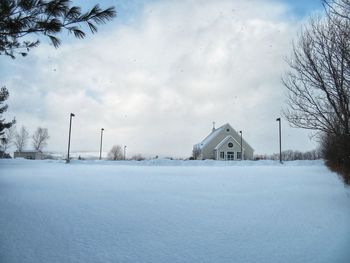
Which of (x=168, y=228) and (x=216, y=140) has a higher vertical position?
(x=216, y=140)

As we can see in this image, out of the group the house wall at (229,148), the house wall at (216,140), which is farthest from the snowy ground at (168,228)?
the house wall at (216,140)

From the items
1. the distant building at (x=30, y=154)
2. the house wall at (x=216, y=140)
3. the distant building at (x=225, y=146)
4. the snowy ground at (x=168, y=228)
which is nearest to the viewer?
the snowy ground at (x=168, y=228)

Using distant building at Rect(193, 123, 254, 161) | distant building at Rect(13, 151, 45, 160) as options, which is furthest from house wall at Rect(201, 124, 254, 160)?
distant building at Rect(13, 151, 45, 160)

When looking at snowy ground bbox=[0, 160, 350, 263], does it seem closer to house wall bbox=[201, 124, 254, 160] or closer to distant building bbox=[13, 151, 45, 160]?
house wall bbox=[201, 124, 254, 160]

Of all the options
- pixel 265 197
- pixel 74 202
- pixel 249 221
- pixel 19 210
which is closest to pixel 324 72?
pixel 265 197

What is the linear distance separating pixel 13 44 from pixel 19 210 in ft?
8.90

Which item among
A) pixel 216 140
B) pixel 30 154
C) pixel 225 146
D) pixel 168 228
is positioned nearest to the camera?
pixel 168 228

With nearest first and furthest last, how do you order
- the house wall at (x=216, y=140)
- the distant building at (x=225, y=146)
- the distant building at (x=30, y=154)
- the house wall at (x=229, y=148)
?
1. the house wall at (x=229, y=148)
2. the distant building at (x=225, y=146)
3. the house wall at (x=216, y=140)
4. the distant building at (x=30, y=154)

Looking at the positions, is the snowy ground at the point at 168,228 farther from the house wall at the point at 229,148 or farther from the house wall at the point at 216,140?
the house wall at the point at 216,140

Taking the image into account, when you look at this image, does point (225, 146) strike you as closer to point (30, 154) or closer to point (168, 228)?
point (168, 228)

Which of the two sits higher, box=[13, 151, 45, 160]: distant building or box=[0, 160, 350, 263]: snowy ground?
box=[13, 151, 45, 160]: distant building

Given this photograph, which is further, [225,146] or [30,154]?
[30,154]

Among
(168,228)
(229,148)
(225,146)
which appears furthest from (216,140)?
(168,228)

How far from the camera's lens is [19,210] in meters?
3.96
